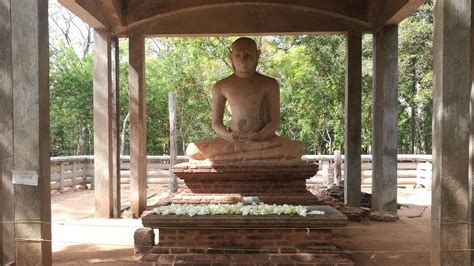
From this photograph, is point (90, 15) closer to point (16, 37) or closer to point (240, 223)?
point (16, 37)

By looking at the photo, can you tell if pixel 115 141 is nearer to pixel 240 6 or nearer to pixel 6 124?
pixel 240 6

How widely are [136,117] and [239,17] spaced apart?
2876 millimetres

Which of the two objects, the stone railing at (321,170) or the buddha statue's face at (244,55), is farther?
the stone railing at (321,170)

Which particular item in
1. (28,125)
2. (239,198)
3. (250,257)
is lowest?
(250,257)

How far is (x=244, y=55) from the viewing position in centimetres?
757

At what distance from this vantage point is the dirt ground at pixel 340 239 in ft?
18.7

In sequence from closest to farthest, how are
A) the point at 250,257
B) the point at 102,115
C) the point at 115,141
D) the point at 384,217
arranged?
the point at 250,257
the point at 384,217
the point at 102,115
the point at 115,141

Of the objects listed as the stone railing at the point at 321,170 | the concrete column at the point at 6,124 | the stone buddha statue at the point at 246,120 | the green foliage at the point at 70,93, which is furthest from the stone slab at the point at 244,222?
the green foliage at the point at 70,93

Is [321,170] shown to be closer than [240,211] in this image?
No

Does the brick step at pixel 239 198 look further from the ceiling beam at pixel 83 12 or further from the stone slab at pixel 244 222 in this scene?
the ceiling beam at pixel 83 12

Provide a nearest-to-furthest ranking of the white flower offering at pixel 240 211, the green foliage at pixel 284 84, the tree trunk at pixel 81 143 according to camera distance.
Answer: the white flower offering at pixel 240 211 → the green foliage at pixel 284 84 → the tree trunk at pixel 81 143

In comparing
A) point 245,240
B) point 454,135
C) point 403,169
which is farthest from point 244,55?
point 403,169

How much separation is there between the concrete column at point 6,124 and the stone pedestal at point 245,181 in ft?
8.53

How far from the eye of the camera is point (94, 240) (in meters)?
6.91
